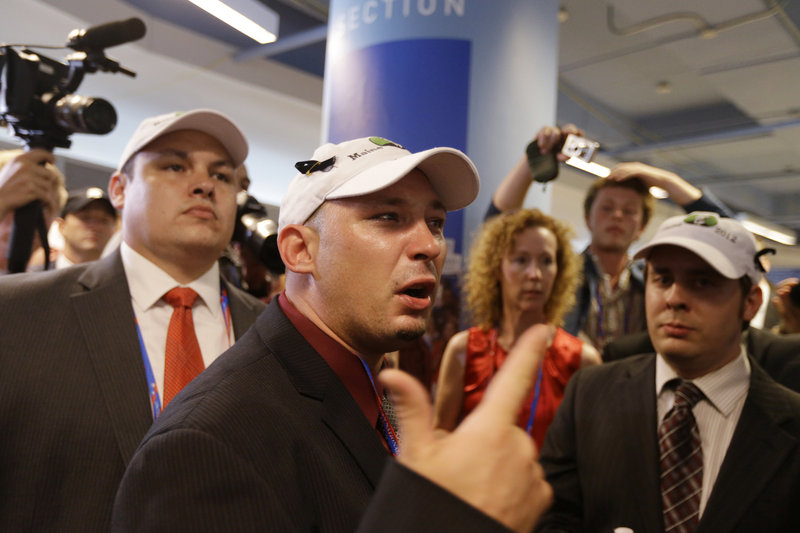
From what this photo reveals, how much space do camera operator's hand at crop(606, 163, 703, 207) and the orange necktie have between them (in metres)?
1.81

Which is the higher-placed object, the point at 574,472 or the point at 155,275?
the point at 155,275

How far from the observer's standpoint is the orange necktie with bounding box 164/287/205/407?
1495 millimetres

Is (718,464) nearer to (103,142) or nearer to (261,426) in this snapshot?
(261,426)

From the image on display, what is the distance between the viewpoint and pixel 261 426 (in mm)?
891

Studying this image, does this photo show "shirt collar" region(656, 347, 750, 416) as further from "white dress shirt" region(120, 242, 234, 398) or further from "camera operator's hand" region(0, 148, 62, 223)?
Answer: "camera operator's hand" region(0, 148, 62, 223)

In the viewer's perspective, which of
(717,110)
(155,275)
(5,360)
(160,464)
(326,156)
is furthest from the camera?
(717,110)

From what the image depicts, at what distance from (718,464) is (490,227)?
4.69 feet

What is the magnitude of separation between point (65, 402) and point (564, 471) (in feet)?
4.43

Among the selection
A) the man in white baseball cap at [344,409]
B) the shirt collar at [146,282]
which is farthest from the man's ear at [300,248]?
the shirt collar at [146,282]

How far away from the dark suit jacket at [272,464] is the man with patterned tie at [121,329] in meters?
0.52

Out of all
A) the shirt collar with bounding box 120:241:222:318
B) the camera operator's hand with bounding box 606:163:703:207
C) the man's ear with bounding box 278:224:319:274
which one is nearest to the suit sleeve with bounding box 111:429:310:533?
the man's ear with bounding box 278:224:319:274

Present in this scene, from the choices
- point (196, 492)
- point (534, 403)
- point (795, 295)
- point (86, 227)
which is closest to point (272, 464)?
point (196, 492)

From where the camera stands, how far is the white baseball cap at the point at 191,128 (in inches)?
67.0

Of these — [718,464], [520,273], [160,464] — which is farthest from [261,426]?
[520,273]
